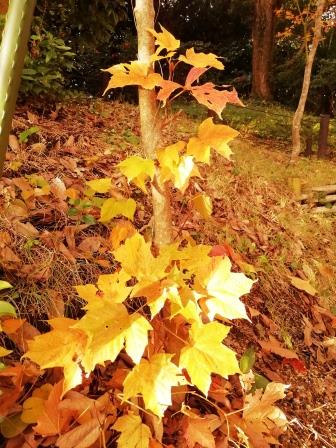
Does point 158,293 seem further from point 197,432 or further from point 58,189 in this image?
point 58,189

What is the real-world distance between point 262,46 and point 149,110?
12.9 m

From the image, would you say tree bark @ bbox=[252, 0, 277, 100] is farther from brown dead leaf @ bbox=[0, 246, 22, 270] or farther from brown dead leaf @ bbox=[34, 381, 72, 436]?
brown dead leaf @ bbox=[34, 381, 72, 436]

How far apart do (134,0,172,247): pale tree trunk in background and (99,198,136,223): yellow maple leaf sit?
0.81ft

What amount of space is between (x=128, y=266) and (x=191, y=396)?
79cm

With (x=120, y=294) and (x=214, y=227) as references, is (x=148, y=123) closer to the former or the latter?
(x=120, y=294)

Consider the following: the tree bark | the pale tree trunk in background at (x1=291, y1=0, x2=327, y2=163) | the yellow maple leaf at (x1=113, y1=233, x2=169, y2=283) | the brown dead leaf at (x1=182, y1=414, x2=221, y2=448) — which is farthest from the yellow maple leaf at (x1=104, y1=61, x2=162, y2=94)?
the tree bark

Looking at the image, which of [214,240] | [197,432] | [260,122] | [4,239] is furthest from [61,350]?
Result: [260,122]

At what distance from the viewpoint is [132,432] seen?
134cm

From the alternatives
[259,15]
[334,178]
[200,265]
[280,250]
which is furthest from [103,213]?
[259,15]

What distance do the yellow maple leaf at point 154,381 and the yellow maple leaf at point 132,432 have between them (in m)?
0.17

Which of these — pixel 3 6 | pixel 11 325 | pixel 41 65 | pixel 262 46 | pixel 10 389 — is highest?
pixel 262 46

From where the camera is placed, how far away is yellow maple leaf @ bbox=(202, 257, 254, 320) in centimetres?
128

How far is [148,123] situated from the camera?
1557 mm

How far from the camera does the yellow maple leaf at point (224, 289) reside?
1.28 meters
